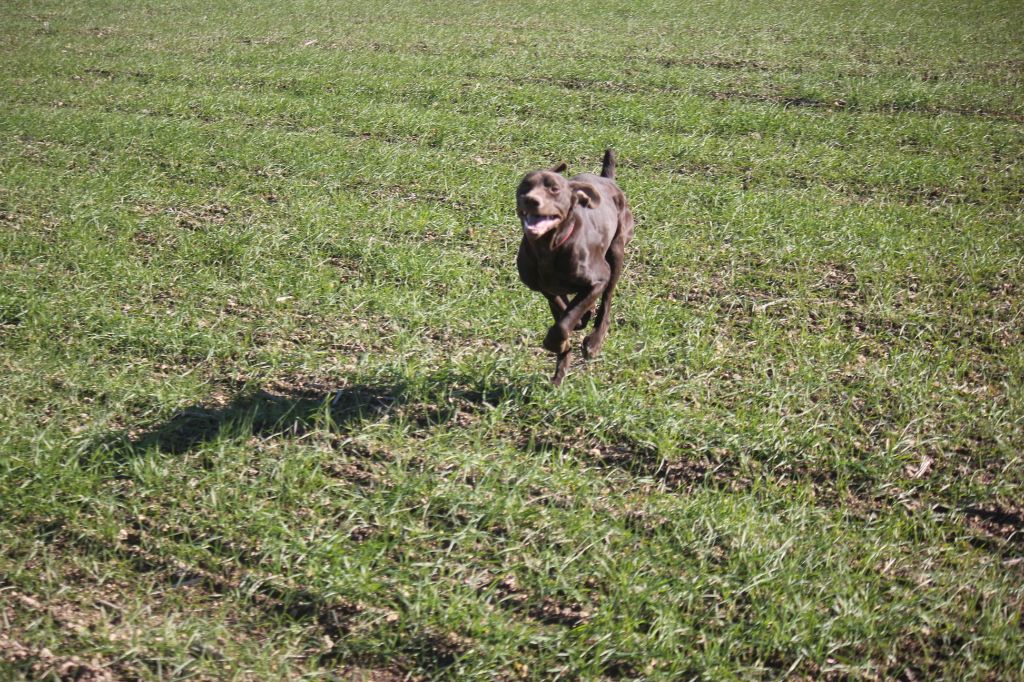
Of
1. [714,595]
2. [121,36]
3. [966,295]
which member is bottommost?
[714,595]

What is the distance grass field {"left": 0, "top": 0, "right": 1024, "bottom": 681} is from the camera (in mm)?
3895

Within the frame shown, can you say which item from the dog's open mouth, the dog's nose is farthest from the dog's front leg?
the dog's nose

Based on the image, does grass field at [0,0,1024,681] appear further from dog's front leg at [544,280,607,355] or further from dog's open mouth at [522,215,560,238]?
dog's open mouth at [522,215,560,238]

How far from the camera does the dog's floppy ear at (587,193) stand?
5.11 m

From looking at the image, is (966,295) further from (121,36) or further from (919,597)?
(121,36)

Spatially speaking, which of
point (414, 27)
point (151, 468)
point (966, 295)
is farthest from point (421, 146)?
point (414, 27)

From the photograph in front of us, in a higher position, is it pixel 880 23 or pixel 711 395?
pixel 880 23

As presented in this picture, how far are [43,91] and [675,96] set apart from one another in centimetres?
1047

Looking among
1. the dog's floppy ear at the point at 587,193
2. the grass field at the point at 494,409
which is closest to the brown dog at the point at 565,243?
the dog's floppy ear at the point at 587,193

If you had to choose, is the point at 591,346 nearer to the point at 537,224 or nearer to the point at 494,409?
the point at 494,409

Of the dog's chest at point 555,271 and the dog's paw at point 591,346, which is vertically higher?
the dog's chest at point 555,271

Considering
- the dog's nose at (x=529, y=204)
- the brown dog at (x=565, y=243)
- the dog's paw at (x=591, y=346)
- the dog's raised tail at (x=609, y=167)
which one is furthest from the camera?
the dog's raised tail at (x=609, y=167)

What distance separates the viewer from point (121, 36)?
20.8 m

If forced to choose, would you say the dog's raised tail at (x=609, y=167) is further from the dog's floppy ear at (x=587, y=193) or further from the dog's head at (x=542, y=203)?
the dog's head at (x=542, y=203)
